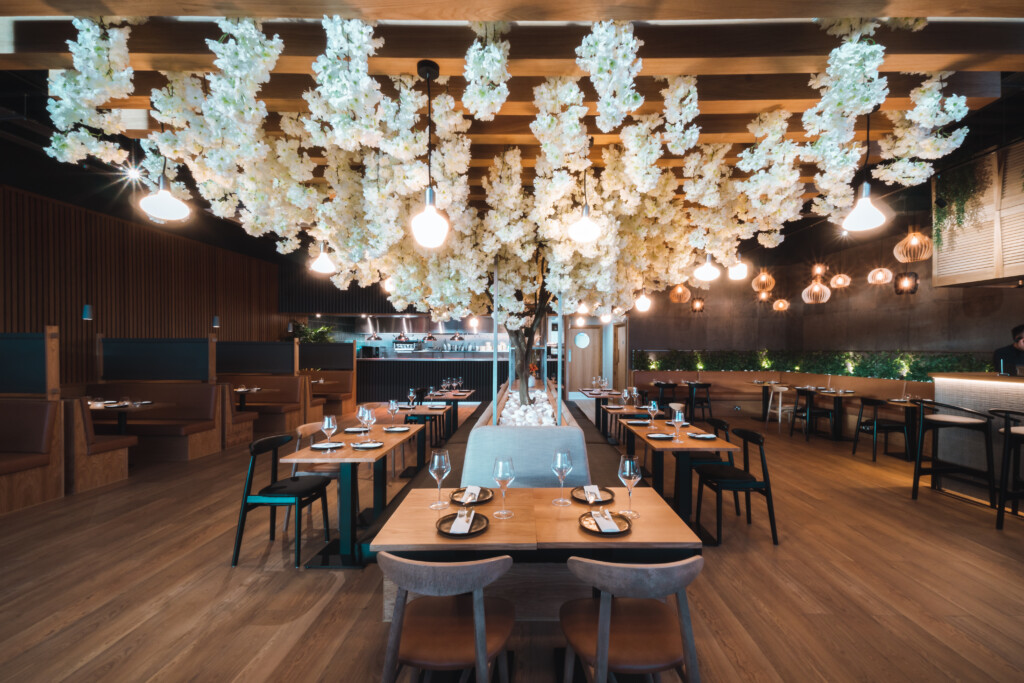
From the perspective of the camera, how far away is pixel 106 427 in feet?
21.0

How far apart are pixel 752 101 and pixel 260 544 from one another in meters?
4.94

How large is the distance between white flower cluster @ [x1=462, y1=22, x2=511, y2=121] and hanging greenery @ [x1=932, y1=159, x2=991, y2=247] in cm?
575

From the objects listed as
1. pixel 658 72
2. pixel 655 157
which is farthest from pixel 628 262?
pixel 658 72

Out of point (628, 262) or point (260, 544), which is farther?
point (260, 544)

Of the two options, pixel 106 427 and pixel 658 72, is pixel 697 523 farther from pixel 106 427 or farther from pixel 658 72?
pixel 106 427

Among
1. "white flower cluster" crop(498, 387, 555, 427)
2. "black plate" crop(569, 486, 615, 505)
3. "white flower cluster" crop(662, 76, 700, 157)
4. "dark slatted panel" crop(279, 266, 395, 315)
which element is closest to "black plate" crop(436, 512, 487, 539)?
"black plate" crop(569, 486, 615, 505)

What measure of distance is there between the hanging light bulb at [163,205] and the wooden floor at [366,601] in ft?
8.67

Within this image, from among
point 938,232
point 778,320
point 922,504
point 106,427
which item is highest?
point 938,232

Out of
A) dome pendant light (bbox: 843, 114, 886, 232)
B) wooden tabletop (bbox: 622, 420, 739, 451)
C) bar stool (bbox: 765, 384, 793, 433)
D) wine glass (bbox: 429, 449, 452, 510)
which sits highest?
dome pendant light (bbox: 843, 114, 886, 232)

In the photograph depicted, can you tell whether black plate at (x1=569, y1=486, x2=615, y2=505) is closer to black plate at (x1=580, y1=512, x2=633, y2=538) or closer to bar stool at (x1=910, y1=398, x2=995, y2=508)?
black plate at (x1=580, y1=512, x2=633, y2=538)

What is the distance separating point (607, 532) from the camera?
6.34 feet

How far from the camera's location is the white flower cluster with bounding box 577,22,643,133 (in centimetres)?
203

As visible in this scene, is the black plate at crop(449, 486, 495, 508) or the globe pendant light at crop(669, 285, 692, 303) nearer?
the black plate at crop(449, 486, 495, 508)

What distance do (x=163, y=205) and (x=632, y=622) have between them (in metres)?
4.12
